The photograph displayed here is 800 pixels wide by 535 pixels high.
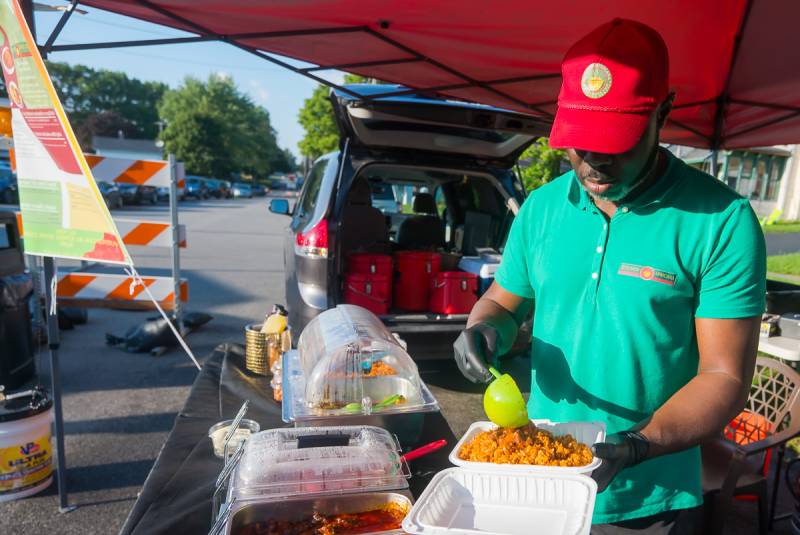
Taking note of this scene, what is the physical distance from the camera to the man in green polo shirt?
1.33 metres

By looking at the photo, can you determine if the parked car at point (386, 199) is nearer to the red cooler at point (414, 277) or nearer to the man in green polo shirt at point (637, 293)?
the red cooler at point (414, 277)

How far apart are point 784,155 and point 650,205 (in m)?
34.3

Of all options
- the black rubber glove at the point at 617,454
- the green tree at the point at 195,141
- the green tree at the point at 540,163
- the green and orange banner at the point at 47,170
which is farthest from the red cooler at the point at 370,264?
the green tree at the point at 195,141

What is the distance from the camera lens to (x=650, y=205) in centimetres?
148

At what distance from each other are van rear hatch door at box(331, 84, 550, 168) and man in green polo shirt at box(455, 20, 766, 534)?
2.60 m

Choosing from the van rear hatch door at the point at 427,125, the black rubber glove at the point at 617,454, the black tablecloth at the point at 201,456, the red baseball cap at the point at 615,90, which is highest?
the van rear hatch door at the point at 427,125

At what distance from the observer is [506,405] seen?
1.44 m

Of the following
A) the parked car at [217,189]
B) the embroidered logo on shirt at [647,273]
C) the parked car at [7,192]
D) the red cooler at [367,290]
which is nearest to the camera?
the embroidered logo on shirt at [647,273]

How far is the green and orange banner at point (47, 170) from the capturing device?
2.62m

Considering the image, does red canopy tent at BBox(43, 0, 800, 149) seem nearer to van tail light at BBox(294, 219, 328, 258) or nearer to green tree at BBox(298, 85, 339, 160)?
van tail light at BBox(294, 219, 328, 258)

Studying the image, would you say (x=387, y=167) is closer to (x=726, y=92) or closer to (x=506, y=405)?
(x=726, y=92)

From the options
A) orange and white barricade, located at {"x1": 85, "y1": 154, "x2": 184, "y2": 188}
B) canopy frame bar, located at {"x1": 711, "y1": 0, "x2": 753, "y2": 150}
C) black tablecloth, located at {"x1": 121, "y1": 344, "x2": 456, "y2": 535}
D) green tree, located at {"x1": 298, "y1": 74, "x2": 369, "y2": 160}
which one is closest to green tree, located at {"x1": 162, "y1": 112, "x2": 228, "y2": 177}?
green tree, located at {"x1": 298, "y1": 74, "x2": 369, "y2": 160}

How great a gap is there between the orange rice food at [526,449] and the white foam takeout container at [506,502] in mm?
43

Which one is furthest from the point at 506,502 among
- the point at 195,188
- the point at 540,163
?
the point at 195,188
